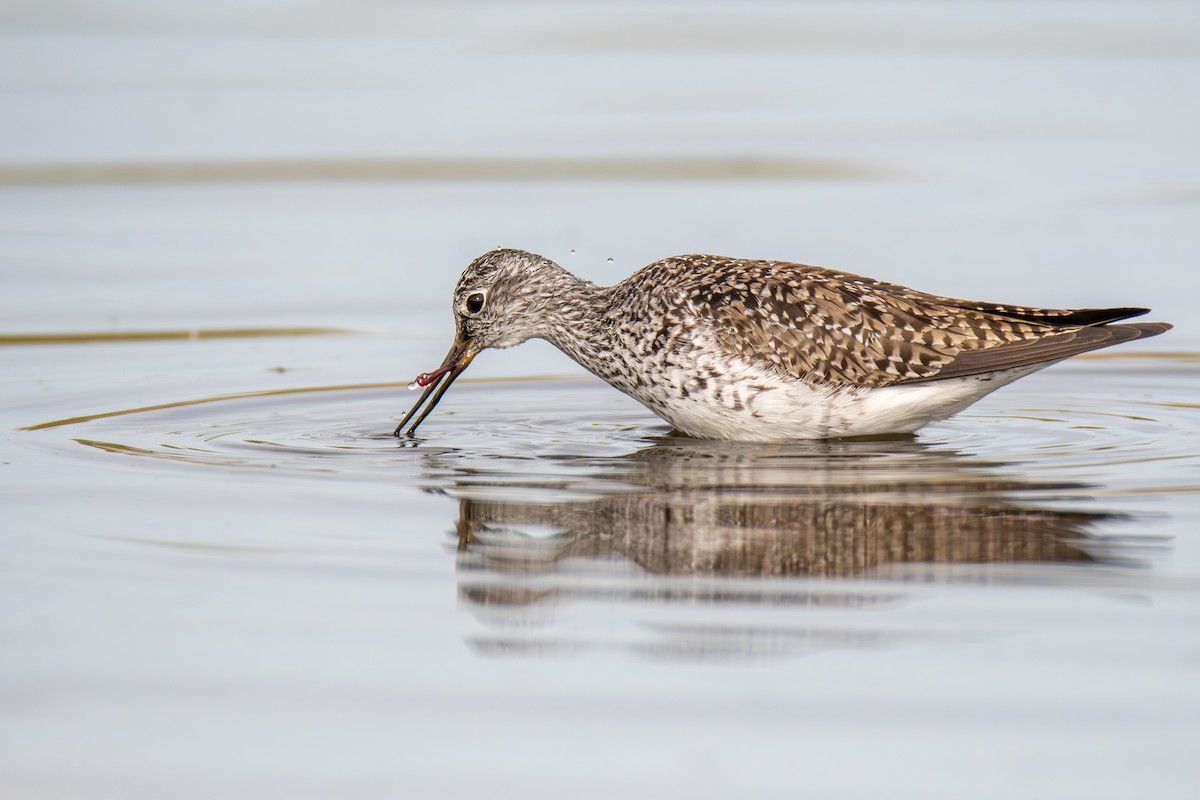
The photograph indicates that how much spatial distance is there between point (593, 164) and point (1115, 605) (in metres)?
13.6

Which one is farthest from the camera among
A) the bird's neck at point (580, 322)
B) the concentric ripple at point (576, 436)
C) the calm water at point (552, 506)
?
the bird's neck at point (580, 322)

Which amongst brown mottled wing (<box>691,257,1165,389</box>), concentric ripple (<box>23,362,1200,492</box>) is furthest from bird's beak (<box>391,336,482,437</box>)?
Result: brown mottled wing (<box>691,257,1165,389</box>)

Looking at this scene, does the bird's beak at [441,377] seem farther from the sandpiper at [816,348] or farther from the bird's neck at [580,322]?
the bird's neck at [580,322]

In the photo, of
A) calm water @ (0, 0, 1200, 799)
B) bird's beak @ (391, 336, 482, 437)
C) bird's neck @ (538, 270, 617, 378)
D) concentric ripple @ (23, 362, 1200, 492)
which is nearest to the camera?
calm water @ (0, 0, 1200, 799)

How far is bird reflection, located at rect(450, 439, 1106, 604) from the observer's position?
28.4ft

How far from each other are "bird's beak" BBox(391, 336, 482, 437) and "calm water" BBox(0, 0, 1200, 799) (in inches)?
10.3

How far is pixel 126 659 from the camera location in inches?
300

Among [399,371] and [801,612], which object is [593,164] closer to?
[399,371]

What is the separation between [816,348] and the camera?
1177 cm

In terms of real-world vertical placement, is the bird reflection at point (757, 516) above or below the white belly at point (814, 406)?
below

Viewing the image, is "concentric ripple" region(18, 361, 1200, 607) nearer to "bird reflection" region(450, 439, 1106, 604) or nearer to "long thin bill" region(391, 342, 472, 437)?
"bird reflection" region(450, 439, 1106, 604)

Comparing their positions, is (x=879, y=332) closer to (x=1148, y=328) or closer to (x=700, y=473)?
(x=1148, y=328)

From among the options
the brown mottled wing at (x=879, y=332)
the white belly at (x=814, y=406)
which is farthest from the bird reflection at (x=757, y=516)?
the brown mottled wing at (x=879, y=332)

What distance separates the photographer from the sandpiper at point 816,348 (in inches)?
458
